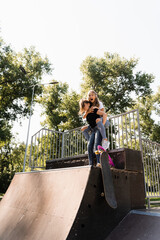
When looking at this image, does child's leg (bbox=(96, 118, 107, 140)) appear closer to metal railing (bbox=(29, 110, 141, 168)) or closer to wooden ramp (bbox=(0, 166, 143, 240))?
metal railing (bbox=(29, 110, 141, 168))

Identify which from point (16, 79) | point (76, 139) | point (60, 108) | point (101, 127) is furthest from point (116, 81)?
point (101, 127)

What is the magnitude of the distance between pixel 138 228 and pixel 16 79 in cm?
1877

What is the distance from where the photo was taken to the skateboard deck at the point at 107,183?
232 cm

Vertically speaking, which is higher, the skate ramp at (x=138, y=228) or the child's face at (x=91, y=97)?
the child's face at (x=91, y=97)

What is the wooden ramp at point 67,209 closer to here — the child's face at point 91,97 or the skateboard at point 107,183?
the skateboard at point 107,183

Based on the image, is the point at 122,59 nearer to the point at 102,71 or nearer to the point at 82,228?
the point at 102,71

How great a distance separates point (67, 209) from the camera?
7.43 feet

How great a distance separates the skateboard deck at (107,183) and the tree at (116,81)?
60.7 ft

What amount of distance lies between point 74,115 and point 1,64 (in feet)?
31.5

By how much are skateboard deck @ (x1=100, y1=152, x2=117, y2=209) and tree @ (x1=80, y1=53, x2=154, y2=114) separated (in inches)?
729

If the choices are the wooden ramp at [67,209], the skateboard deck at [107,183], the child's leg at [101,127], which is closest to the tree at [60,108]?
the child's leg at [101,127]

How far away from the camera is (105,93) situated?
21703 millimetres

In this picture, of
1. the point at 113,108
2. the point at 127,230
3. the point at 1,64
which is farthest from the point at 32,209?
the point at 113,108

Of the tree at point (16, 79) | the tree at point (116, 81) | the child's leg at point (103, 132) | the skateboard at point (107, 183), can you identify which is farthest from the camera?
the tree at point (116, 81)
